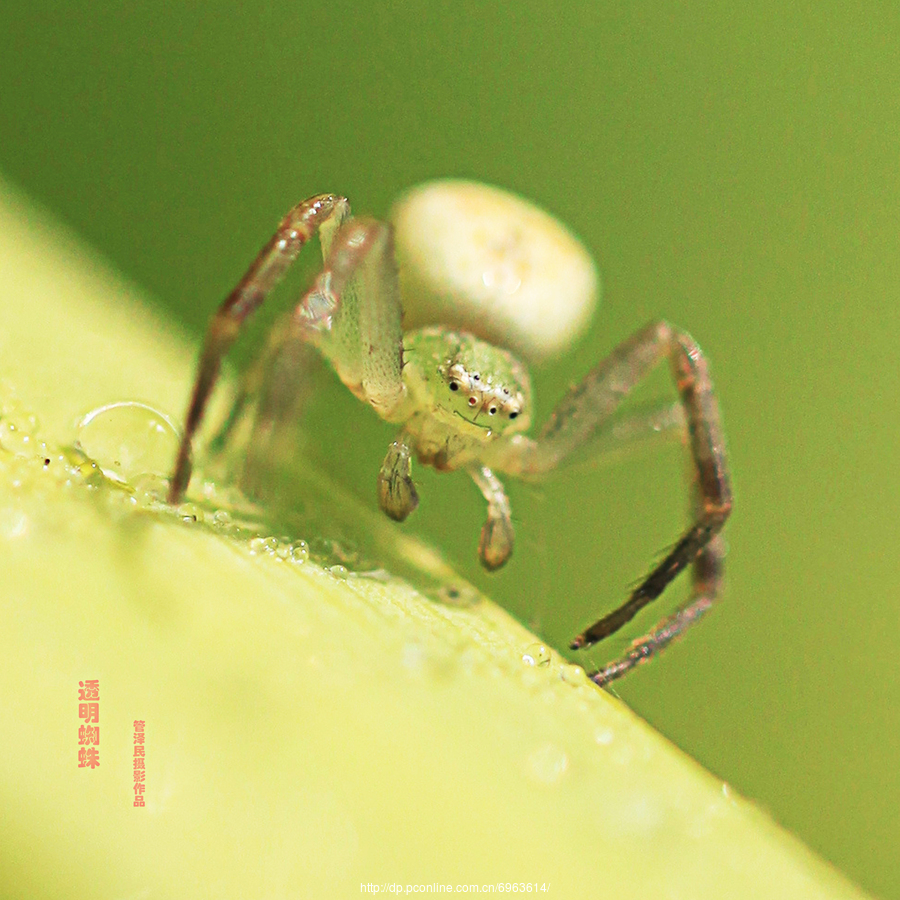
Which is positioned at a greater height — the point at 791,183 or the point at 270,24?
the point at 791,183

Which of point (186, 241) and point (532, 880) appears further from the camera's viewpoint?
point (186, 241)

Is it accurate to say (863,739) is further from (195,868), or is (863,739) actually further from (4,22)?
(4,22)

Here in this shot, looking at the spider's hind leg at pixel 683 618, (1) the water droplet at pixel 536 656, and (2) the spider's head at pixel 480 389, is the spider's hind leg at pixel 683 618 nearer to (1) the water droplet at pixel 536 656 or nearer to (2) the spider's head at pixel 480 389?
(1) the water droplet at pixel 536 656

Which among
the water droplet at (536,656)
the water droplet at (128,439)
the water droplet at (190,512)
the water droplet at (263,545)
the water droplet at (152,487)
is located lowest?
the water droplet at (128,439)

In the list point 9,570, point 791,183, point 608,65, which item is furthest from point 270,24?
point 9,570

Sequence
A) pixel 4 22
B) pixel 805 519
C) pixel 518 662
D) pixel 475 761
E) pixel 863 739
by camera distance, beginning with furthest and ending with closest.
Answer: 1. pixel 4 22
2. pixel 805 519
3. pixel 863 739
4. pixel 518 662
5. pixel 475 761

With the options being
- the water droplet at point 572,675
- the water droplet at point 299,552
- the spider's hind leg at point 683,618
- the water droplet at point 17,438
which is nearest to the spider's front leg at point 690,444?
the spider's hind leg at point 683,618

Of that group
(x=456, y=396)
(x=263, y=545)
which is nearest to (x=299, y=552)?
(x=263, y=545)
